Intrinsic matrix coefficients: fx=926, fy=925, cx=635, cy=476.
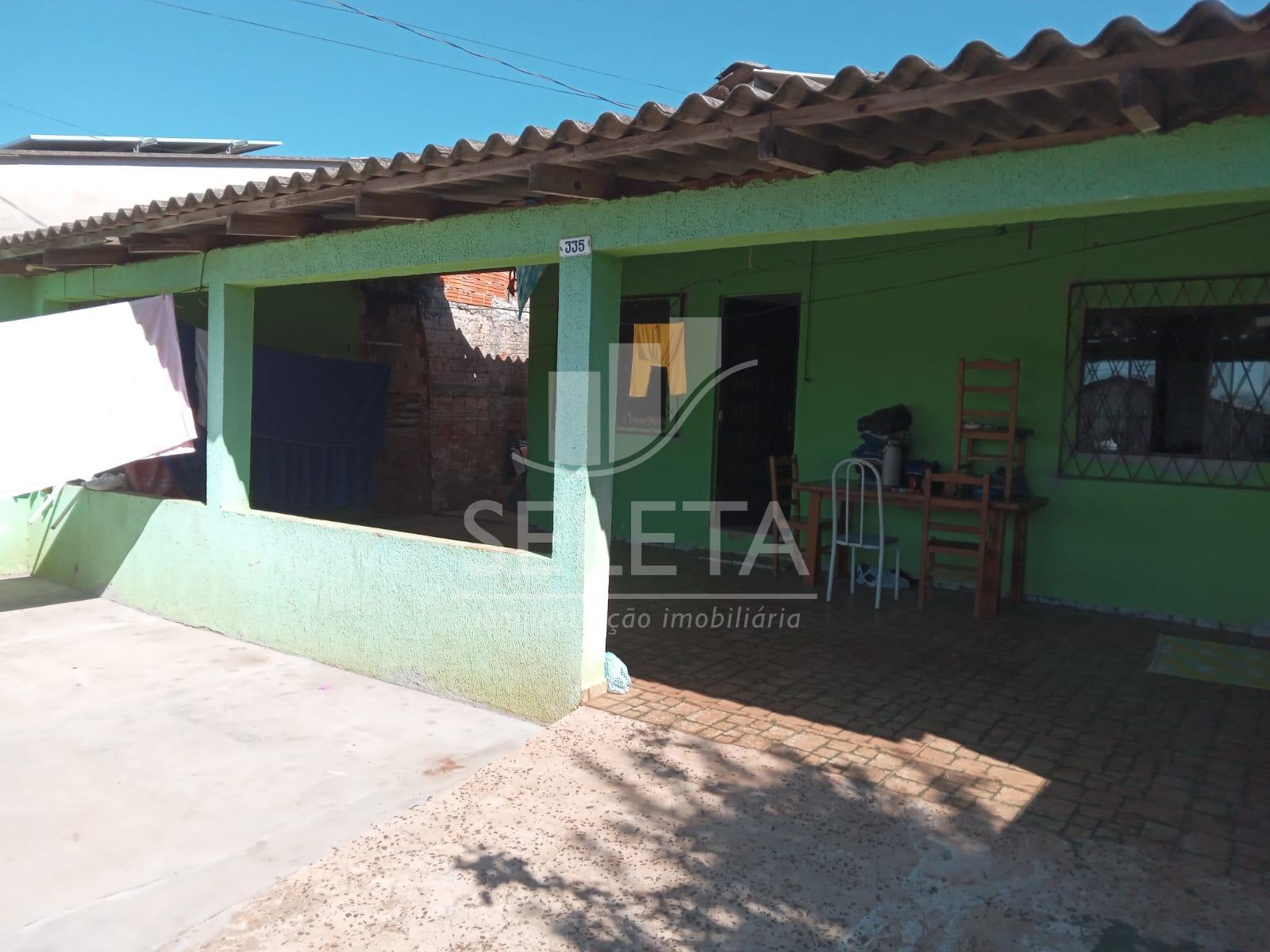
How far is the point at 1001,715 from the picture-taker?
14.2ft

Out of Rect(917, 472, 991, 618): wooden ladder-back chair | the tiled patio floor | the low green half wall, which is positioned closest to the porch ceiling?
the low green half wall

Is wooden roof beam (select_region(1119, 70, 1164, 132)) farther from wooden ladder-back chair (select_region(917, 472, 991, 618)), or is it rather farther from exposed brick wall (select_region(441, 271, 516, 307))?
exposed brick wall (select_region(441, 271, 516, 307))

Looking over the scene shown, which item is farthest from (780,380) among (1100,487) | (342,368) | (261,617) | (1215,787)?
(1215,787)

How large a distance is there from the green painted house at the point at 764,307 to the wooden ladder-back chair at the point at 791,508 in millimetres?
334

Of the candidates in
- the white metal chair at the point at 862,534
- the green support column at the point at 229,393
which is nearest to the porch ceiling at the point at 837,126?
the green support column at the point at 229,393

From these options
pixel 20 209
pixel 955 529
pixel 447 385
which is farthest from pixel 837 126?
pixel 20 209

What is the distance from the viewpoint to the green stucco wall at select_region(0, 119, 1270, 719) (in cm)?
332

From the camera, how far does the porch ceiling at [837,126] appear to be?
8.23 ft

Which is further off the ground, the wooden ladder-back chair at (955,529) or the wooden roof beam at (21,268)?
the wooden roof beam at (21,268)

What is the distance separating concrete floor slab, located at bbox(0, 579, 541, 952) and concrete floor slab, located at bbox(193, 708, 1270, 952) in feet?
0.80

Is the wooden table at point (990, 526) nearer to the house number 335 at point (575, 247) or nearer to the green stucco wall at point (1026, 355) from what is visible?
the green stucco wall at point (1026, 355)

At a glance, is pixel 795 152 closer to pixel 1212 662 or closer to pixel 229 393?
pixel 1212 662

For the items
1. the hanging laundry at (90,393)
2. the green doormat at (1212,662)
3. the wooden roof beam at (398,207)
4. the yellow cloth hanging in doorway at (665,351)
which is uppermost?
the wooden roof beam at (398,207)

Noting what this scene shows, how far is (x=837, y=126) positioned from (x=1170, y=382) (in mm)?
4105
